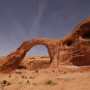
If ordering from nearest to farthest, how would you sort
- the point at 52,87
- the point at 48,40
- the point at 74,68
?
the point at 52,87 < the point at 74,68 < the point at 48,40

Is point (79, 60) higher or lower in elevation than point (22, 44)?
lower

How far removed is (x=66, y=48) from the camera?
22000 mm

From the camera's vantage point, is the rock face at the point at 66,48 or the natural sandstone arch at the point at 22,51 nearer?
the rock face at the point at 66,48

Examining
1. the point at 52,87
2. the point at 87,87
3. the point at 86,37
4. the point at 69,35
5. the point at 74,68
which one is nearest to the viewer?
the point at 87,87

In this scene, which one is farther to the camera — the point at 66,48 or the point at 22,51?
the point at 22,51

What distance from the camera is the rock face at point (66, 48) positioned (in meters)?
19.8

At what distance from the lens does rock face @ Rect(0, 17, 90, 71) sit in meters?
19.8

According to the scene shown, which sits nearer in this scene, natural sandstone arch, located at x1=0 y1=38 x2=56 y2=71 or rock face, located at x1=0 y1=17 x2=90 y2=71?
rock face, located at x1=0 y1=17 x2=90 y2=71

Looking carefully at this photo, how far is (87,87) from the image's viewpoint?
34.5ft

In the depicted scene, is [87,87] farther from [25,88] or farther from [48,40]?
[48,40]

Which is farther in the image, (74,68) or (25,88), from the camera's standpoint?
(74,68)

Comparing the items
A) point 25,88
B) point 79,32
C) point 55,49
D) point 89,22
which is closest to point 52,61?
point 55,49

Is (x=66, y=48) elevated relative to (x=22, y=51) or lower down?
lower down

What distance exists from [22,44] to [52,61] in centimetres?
583
